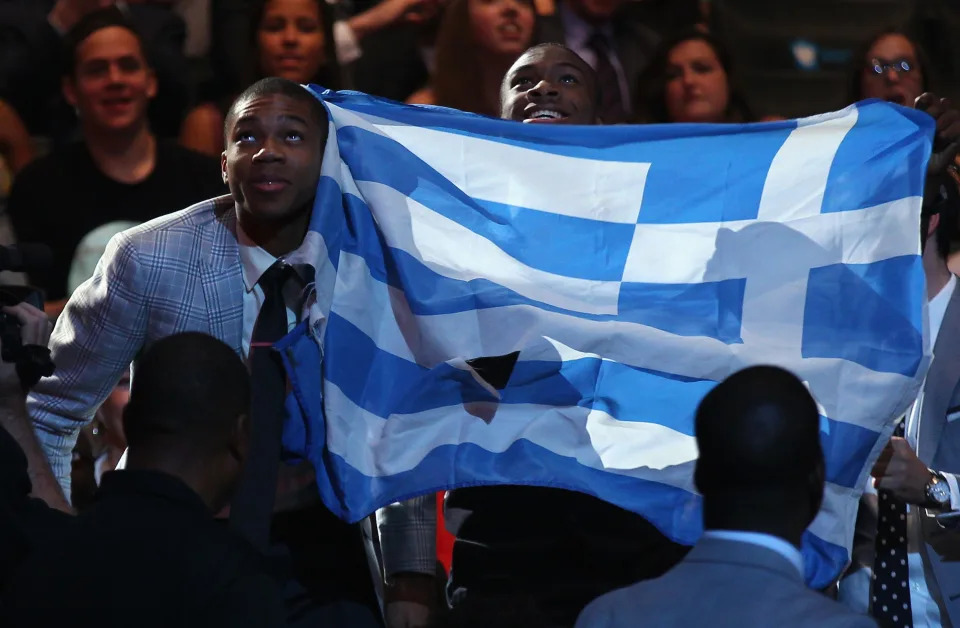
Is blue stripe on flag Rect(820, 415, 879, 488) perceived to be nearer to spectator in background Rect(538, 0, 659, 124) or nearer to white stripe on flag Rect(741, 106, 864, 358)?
white stripe on flag Rect(741, 106, 864, 358)

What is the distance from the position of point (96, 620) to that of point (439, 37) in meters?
4.12

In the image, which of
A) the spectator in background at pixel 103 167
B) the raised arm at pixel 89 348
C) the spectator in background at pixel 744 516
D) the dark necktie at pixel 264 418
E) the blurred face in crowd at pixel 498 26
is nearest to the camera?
the spectator in background at pixel 744 516

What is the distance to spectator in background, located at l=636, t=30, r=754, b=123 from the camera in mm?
6469

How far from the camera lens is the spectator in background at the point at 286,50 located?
6477 mm

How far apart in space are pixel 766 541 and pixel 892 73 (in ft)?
12.3

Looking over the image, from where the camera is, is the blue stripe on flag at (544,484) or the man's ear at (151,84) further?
the man's ear at (151,84)

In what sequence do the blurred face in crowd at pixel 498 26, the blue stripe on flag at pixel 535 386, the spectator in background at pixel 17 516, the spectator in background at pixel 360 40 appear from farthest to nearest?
the spectator in background at pixel 360 40 → the blurred face in crowd at pixel 498 26 → the blue stripe on flag at pixel 535 386 → the spectator in background at pixel 17 516

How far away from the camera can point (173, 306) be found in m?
4.27

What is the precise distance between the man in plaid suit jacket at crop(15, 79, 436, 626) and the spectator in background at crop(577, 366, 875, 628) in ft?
5.17

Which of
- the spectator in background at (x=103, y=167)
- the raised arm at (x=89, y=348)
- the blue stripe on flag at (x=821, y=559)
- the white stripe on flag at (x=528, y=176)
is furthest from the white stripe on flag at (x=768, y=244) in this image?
the spectator in background at (x=103, y=167)

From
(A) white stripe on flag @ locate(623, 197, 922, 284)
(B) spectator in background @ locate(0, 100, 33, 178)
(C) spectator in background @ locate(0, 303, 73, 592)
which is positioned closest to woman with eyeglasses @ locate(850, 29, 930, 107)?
(A) white stripe on flag @ locate(623, 197, 922, 284)

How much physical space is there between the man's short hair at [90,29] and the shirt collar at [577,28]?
71.0 inches

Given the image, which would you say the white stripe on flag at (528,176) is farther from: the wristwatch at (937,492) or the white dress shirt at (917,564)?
the wristwatch at (937,492)

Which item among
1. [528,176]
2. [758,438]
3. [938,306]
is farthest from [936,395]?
[758,438]
